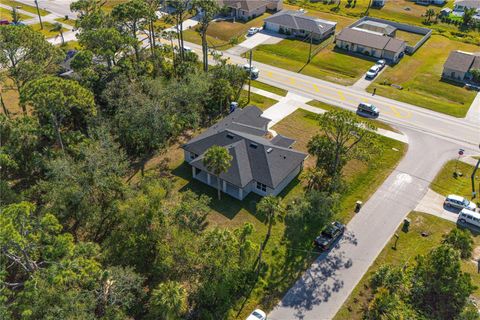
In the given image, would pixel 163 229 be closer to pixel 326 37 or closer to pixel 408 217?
pixel 408 217

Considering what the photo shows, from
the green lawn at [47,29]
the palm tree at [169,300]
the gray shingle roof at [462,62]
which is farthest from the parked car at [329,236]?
the green lawn at [47,29]

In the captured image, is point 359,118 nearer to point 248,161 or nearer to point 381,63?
point 381,63

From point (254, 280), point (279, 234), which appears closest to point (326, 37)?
point (279, 234)

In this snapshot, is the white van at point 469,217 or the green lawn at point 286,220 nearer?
the green lawn at point 286,220

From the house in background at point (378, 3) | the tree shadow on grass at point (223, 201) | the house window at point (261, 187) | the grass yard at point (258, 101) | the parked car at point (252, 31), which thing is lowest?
the tree shadow on grass at point (223, 201)

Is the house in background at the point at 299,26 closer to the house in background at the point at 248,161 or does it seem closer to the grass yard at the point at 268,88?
the grass yard at the point at 268,88

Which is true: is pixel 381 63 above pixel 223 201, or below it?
above

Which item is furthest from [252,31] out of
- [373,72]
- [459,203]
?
[459,203]

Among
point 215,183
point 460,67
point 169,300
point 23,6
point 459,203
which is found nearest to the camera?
point 169,300
